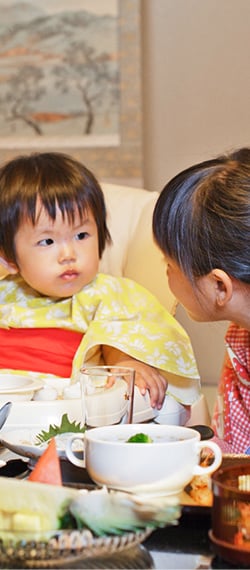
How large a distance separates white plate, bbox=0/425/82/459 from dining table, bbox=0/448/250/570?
19 centimetres

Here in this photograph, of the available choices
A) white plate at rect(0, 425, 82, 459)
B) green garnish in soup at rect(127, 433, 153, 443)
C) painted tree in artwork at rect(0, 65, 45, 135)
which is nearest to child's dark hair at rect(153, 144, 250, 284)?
white plate at rect(0, 425, 82, 459)

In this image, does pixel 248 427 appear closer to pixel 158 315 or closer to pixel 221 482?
pixel 158 315

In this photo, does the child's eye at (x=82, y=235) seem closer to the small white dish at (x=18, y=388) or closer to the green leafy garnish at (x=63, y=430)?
the small white dish at (x=18, y=388)

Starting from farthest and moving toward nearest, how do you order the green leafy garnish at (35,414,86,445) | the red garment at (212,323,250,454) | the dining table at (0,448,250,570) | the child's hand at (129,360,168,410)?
the red garment at (212,323,250,454)
the child's hand at (129,360,168,410)
the green leafy garnish at (35,414,86,445)
the dining table at (0,448,250,570)

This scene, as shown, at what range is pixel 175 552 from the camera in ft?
2.80

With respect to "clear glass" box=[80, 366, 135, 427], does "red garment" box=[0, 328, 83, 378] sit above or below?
below

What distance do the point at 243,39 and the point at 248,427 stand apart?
3.75 feet

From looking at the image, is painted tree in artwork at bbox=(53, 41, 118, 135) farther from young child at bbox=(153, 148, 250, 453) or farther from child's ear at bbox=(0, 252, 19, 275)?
young child at bbox=(153, 148, 250, 453)

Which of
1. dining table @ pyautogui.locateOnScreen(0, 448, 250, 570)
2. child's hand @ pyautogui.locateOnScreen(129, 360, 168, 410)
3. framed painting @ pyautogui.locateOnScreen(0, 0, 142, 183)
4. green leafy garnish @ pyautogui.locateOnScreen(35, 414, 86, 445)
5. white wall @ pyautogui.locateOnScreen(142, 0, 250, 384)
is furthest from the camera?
framed painting @ pyautogui.locateOnScreen(0, 0, 142, 183)

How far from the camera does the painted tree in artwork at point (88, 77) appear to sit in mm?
3482

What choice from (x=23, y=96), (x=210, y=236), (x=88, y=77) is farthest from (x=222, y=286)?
(x=23, y=96)

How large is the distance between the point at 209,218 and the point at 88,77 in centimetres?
212

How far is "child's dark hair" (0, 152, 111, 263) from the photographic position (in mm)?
1970

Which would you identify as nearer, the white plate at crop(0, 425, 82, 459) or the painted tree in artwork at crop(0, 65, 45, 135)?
the white plate at crop(0, 425, 82, 459)
